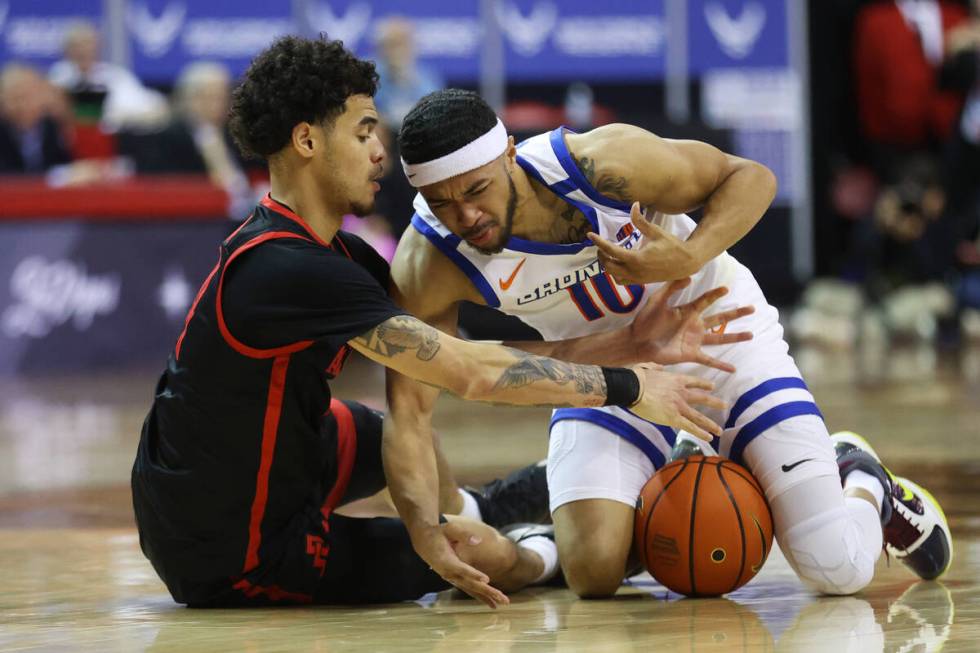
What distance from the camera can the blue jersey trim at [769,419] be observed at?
4.60 metres

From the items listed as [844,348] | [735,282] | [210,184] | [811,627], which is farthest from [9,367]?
[811,627]

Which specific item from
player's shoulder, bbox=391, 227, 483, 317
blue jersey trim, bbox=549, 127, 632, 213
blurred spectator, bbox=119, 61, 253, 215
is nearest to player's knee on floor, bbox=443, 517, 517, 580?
player's shoulder, bbox=391, 227, 483, 317

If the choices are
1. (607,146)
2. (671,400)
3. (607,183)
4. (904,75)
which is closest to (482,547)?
(671,400)

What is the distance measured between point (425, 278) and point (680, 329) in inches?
30.4

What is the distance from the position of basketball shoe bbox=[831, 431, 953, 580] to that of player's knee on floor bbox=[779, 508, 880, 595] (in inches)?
9.4

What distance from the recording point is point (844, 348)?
42.8 ft

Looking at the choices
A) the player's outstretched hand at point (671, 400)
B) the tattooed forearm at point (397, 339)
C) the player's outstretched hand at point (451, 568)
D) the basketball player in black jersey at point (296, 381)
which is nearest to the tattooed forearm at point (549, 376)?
the basketball player in black jersey at point (296, 381)

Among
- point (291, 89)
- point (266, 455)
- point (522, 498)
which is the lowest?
point (522, 498)

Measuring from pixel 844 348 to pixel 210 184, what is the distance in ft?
17.9

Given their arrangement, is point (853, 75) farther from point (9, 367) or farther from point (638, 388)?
point (638, 388)

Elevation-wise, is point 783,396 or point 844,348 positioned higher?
point 783,396

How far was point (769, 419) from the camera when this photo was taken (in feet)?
15.1

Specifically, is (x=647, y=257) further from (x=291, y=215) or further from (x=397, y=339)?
(x=291, y=215)

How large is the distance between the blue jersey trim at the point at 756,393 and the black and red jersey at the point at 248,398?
4.08 ft
